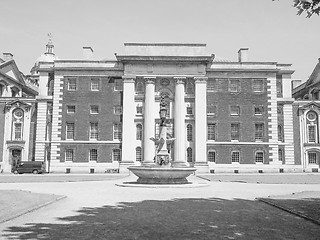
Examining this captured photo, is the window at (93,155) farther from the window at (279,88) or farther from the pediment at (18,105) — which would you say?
the window at (279,88)

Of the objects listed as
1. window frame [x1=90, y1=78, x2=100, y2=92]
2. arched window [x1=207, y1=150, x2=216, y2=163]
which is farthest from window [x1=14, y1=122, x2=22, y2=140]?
arched window [x1=207, y1=150, x2=216, y2=163]

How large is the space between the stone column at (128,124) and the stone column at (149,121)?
1636 mm

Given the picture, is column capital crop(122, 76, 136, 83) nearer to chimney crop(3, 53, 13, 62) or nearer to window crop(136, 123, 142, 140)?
window crop(136, 123, 142, 140)

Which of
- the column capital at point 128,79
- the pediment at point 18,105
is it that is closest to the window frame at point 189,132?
the column capital at point 128,79

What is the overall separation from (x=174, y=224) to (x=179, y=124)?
3882cm

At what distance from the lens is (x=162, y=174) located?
22703 millimetres

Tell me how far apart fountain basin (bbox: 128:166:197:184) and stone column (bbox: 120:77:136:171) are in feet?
81.6

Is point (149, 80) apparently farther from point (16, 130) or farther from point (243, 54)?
point (16, 130)

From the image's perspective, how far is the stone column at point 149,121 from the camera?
48.4m

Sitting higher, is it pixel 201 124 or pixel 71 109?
pixel 71 109

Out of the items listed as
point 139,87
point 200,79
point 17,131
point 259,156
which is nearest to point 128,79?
point 139,87

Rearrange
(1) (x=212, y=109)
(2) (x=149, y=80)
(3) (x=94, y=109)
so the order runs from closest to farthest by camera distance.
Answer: (2) (x=149, y=80)
(1) (x=212, y=109)
(3) (x=94, y=109)

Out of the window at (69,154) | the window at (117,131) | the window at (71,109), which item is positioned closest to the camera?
the window at (69,154)

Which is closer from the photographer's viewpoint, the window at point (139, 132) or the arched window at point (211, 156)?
the arched window at point (211, 156)
